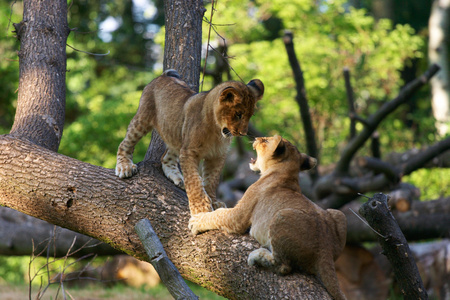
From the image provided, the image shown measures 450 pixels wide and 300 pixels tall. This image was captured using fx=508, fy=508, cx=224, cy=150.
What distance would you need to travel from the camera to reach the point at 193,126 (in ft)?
16.1

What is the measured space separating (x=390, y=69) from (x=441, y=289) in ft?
32.5

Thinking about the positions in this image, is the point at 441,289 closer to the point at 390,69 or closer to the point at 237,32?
the point at 390,69

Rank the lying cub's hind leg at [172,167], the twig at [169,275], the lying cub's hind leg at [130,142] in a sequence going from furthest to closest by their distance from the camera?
the lying cub's hind leg at [130,142] → the lying cub's hind leg at [172,167] → the twig at [169,275]

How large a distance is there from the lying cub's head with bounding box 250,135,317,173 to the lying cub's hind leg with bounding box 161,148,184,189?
82 cm

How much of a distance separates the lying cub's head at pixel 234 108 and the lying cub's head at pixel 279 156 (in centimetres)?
25

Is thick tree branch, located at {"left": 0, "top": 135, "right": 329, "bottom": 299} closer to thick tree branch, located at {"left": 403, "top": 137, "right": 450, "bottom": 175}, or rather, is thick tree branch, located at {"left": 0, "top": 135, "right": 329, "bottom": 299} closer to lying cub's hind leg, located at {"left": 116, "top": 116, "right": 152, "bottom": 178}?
lying cub's hind leg, located at {"left": 116, "top": 116, "right": 152, "bottom": 178}

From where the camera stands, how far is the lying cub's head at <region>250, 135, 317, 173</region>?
14.6ft

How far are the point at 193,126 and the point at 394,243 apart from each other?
2101mm

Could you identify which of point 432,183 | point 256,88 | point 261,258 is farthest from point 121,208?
point 432,183

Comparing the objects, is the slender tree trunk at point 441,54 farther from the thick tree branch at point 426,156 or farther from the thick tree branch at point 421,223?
the thick tree branch at point 421,223

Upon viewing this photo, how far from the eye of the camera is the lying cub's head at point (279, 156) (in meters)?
4.44

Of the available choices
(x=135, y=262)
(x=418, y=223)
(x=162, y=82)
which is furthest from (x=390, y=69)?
(x=162, y=82)

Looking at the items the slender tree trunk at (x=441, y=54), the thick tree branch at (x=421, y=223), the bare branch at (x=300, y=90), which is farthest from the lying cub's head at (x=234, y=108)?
the slender tree trunk at (x=441, y=54)

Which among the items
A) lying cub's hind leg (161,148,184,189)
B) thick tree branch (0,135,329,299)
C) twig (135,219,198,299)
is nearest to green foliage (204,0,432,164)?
lying cub's hind leg (161,148,184,189)
